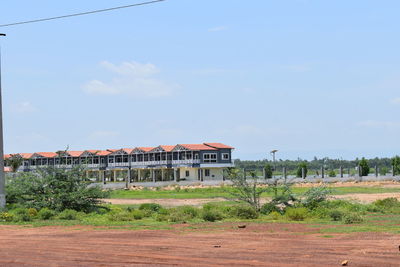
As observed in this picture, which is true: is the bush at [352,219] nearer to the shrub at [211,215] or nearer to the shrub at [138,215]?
the shrub at [211,215]

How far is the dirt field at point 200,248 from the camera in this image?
1465 cm

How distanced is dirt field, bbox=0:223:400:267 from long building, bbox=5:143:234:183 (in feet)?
256

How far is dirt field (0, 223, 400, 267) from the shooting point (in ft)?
A: 48.1

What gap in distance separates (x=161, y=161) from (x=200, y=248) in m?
95.5

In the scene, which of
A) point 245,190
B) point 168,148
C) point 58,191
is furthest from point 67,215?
point 168,148

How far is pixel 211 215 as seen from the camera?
27375 millimetres

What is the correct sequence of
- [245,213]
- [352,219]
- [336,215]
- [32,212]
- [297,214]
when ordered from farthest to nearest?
1. [32,212]
2. [245,213]
3. [297,214]
4. [336,215]
5. [352,219]

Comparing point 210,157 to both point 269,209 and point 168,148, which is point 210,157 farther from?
point 269,209

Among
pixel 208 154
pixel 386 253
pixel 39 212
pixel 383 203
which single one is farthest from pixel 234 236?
pixel 208 154

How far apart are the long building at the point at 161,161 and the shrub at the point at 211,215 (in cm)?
7269

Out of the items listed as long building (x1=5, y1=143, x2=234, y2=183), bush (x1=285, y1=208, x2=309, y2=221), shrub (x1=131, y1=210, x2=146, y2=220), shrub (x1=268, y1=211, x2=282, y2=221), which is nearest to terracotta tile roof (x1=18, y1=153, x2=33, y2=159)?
long building (x1=5, y1=143, x2=234, y2=183)

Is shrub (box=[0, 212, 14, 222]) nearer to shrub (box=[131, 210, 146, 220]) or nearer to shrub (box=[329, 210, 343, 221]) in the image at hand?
shrub (box=[131, 210, 146, 220])

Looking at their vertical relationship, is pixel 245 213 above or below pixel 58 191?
below

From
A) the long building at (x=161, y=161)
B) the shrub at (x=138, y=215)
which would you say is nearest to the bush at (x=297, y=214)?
the shrub at (x=138, y=215)
